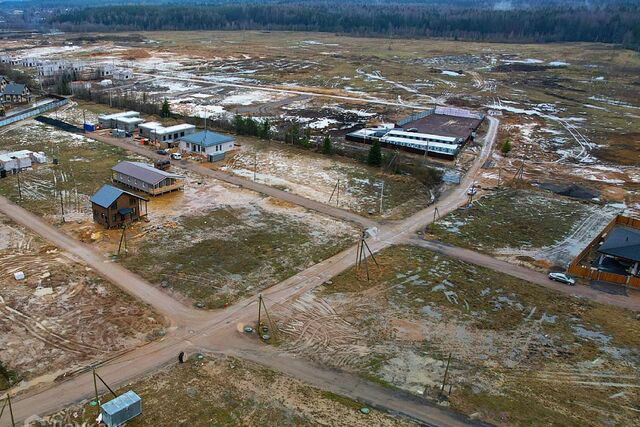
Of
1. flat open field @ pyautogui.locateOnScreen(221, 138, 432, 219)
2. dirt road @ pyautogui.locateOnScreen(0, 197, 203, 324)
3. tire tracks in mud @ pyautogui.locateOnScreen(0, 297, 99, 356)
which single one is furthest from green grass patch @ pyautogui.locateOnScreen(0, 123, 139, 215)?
tire tracks in mud @ pyautogui.locateOnScreen(0, 297, 99, 356)

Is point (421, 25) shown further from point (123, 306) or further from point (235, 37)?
point (123, 306)

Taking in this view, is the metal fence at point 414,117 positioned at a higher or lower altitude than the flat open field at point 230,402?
higher

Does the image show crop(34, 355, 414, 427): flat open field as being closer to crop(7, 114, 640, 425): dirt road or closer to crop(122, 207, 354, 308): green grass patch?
crop(7, 114, 640, 425): dirt road

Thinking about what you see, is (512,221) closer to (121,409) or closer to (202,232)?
(202,232)

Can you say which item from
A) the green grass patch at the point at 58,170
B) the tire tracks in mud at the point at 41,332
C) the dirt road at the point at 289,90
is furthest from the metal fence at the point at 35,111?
the tire tracks in mud at the point at 41,332

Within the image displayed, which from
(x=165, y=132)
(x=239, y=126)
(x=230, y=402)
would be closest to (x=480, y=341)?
(x=230, y=402)

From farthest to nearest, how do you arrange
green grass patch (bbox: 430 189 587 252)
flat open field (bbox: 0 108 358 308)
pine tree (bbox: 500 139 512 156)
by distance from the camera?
pine tree (bbox: 500 139 512 156) → green grass patch (bbox: 430 189 587 252) → flat open field (bbox: 0 108 358 308)

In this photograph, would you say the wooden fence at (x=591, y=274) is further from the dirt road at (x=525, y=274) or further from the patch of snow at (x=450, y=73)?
the patch of snow at (x=450, y=73)
